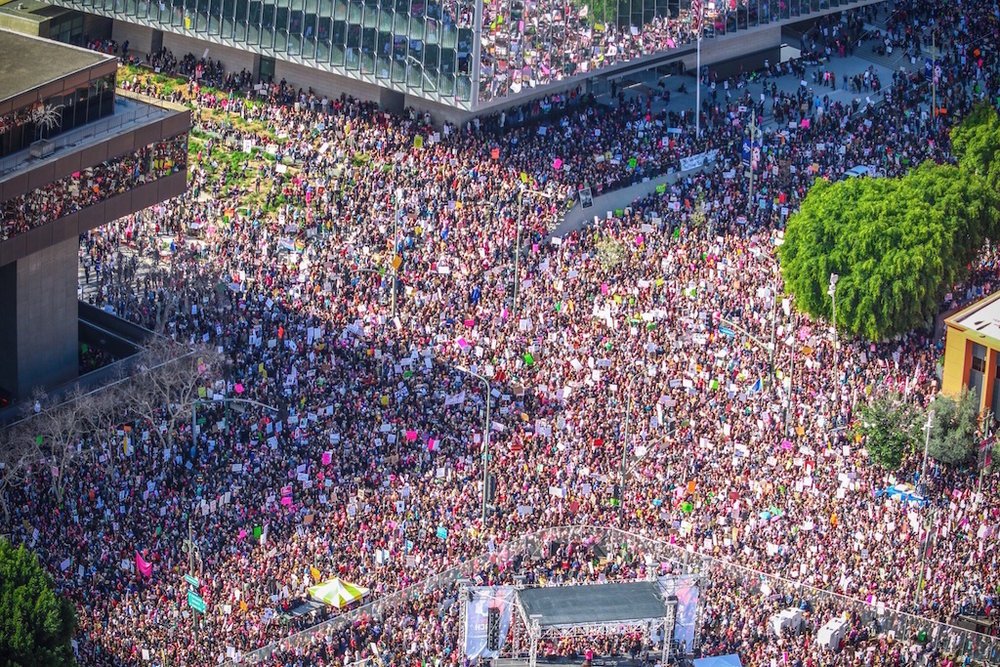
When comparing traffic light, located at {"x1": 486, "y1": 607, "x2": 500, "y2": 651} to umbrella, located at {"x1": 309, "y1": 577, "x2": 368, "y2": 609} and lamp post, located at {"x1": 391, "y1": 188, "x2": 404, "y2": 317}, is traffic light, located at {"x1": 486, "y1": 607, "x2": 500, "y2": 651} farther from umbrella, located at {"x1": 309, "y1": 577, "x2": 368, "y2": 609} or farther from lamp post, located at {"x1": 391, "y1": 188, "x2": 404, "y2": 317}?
lamp post, located at {"x1": 391, "y1": 188, "x2": 404, "y2": 317}

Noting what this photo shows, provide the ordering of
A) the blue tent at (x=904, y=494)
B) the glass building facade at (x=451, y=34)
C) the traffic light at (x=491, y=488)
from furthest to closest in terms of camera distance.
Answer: the glass building facade at (x=451, y=34), the blue tent at (x=904, y=494), the traffic light at (x=491, y=488)

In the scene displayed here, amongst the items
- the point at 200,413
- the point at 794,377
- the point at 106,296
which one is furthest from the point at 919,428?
the point at 106,296

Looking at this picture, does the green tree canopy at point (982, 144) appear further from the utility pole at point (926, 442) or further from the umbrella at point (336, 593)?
the umbrella at point (336, 593)

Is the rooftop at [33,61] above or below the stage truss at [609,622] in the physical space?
above

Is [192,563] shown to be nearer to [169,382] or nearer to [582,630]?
[169,382]

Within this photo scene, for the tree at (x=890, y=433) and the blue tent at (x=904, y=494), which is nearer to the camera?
the blue tent at (x=904, y=494)

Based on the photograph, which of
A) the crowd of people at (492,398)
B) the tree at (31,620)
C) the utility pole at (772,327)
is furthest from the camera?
the utility pole at (772,327)

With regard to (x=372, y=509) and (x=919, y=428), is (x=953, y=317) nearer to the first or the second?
(x=919, y=428)

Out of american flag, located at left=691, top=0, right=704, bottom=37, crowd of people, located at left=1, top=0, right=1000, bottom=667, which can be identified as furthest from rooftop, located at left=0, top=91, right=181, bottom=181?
american flag, located at left=691, top=0, right=704, bottom=37

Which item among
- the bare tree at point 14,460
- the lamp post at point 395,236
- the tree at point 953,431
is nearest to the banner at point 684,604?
the tree at point 953,431
